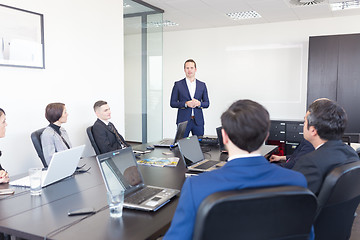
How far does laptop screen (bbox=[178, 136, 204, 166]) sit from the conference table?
0.40 m

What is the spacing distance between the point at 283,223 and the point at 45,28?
3879mm

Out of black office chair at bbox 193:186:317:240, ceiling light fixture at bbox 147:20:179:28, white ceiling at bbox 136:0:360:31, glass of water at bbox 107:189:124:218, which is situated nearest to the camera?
black office chair at bbox 193:186:317:240

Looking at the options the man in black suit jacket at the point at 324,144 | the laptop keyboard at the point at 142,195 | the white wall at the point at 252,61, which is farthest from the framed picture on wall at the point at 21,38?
the white wall at the point at 252,61

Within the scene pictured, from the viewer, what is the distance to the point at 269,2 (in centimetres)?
574

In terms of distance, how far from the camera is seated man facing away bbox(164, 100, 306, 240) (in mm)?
1108

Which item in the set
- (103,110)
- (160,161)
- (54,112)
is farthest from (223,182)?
(103,110)

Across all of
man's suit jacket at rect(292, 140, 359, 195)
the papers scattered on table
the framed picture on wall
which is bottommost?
the papers scattered on table

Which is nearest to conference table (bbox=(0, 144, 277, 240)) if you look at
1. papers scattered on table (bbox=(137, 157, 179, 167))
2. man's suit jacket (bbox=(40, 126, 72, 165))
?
papers scattered on table (bbox=(137, 157, 179, 167))

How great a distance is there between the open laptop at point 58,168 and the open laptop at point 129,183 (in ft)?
1.33

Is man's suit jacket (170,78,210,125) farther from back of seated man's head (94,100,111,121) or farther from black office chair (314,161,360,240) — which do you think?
black office chair (314,161,360,240)

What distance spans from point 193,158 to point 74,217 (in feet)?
4.43

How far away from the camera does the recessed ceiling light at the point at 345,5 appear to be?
5797 millimetres

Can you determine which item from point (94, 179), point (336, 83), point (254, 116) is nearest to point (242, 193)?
point (254, 116)

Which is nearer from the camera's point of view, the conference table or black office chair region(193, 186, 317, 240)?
black office chair region(193, 186, 317, 240)
